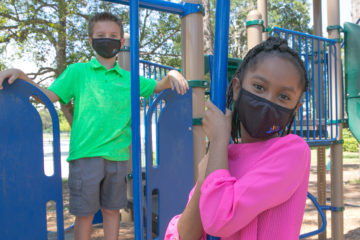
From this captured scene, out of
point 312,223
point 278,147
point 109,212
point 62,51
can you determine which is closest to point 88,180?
point 109,212

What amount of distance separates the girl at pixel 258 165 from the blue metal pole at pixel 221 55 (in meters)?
0.03

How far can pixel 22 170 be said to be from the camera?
1563mm

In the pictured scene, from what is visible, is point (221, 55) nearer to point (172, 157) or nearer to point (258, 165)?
point (258, 165)

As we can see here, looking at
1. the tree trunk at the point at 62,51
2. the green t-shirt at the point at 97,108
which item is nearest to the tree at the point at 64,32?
the tree trunk at the point at 62,51

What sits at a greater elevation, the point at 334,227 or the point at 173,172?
the point at 173,172

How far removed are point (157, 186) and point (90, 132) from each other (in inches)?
19.6

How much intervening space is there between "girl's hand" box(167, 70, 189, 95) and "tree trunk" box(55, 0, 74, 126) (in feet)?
17.1

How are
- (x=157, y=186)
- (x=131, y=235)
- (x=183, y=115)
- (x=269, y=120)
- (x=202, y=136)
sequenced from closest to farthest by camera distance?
(x=269, y=120), (x=157, y=186), (x=183, y=115), (x=202, y=136), (x=131, y=235)

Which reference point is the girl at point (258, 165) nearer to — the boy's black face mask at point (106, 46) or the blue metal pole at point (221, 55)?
the blue metal pole at point (221, 55)

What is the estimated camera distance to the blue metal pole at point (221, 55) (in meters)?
0.78

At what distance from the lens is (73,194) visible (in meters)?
1.93

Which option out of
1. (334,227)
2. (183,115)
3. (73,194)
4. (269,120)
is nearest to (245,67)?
(269,120)

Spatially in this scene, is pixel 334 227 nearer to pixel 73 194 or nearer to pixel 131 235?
pixel 131 235

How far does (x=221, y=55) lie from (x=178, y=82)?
3.68 feet
